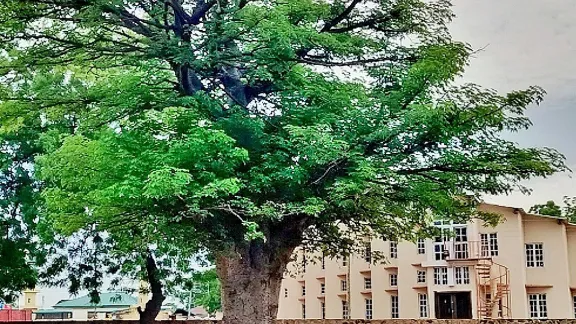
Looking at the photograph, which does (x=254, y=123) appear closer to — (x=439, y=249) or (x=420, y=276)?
(x=439, y=249)

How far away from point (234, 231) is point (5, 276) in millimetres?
7215

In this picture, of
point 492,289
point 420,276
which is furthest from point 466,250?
point 420,276

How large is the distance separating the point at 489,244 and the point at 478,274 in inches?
42.8

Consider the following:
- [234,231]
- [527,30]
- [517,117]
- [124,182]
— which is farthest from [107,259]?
[527,30]

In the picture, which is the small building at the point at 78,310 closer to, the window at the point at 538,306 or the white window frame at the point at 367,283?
the white window frame at the point at 367,283

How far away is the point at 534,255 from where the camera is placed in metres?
23.7

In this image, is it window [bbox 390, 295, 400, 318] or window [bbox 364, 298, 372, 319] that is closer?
window [bbox 390, 295, 400, 318]

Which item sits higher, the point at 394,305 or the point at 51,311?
the point at 394,305

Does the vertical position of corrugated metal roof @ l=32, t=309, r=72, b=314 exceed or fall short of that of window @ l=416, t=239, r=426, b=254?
it falls short

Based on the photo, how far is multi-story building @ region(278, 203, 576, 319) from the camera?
23281mm

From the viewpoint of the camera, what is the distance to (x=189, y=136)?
10.6 m

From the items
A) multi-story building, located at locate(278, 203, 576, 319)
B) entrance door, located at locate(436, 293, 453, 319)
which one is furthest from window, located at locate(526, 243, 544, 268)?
entrance door, located at locate(436, 293, 453, 319)

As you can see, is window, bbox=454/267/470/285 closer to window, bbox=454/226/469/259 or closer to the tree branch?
window, bbox=454/226/469/259

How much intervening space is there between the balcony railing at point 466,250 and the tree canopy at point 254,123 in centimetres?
1126
